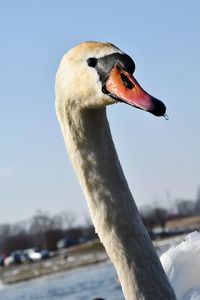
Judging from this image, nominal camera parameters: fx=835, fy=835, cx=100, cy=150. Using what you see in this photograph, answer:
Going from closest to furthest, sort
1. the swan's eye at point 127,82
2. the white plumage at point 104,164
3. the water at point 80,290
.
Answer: the swan's eye at point 127,82 < the white plumage at point 104,164 < the water at point 80,290

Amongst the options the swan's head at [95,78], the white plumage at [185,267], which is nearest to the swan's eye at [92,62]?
the swan's head at [95,78]

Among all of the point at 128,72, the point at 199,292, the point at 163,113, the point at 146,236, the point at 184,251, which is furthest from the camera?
the point at 184,251

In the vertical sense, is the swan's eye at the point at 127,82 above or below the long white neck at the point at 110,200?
above

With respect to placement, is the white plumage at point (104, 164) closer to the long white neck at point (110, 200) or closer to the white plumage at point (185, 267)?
the long white neck at point (110, 200)

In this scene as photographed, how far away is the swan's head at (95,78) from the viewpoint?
4023 millimetres

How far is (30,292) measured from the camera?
33281 millimetres

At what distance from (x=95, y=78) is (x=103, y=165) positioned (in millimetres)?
475

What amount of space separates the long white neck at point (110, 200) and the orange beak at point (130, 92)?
0.31 m

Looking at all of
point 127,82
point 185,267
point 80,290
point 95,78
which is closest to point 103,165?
point 95,78

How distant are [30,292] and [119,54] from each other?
29.9 m

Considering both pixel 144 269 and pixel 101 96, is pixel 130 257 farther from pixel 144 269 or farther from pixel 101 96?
pixel 101 96

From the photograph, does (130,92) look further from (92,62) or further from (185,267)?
(185,267)

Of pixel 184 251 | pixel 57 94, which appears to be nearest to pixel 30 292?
pixel 184 251

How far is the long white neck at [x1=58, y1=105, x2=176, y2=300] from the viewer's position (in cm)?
429
